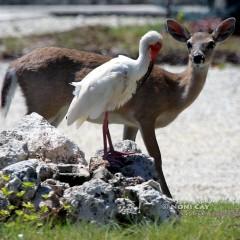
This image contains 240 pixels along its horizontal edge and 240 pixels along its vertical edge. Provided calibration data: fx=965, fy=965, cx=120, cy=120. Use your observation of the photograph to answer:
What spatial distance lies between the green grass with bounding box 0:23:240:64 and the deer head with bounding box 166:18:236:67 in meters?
9.19

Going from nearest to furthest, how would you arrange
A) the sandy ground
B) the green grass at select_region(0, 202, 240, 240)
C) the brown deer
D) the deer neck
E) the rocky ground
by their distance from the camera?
the green grass at select_region(0, 202, 240, 240)
the rocky ground
the brown deer
the deer neck
the sandy ground

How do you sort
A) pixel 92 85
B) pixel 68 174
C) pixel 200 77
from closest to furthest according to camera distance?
pixel 68 174 < pixel 92 85 < pixel 200 77

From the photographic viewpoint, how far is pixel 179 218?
22.4 ft

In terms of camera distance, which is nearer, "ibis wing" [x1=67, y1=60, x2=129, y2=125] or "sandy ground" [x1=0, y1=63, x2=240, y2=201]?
"ibis wing" [x1=67, y1=60, x2=129, y2=125]

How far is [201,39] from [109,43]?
1165 centimetres

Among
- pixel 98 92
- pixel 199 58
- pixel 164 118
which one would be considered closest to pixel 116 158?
pixel 98 92

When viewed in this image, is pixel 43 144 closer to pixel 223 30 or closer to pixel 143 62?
pixel 143 62

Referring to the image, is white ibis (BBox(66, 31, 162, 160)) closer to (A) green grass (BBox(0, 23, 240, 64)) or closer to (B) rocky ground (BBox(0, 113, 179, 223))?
(B) rocky ground (BBox(0, 113, 179, 223))

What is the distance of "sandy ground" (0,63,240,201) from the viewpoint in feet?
36.6

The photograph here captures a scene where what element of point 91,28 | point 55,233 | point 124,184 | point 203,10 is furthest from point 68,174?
point 203,10

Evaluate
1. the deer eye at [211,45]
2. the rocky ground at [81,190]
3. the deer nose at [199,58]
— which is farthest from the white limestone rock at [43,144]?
the deer eye at [211,45]

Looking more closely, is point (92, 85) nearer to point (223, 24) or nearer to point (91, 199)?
point (91, 199)

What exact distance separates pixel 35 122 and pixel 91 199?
1597 mm

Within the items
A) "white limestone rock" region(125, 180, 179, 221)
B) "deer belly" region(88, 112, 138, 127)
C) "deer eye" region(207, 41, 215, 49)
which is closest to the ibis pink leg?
"white limestone rock" region(125, 180, 179, 221)
